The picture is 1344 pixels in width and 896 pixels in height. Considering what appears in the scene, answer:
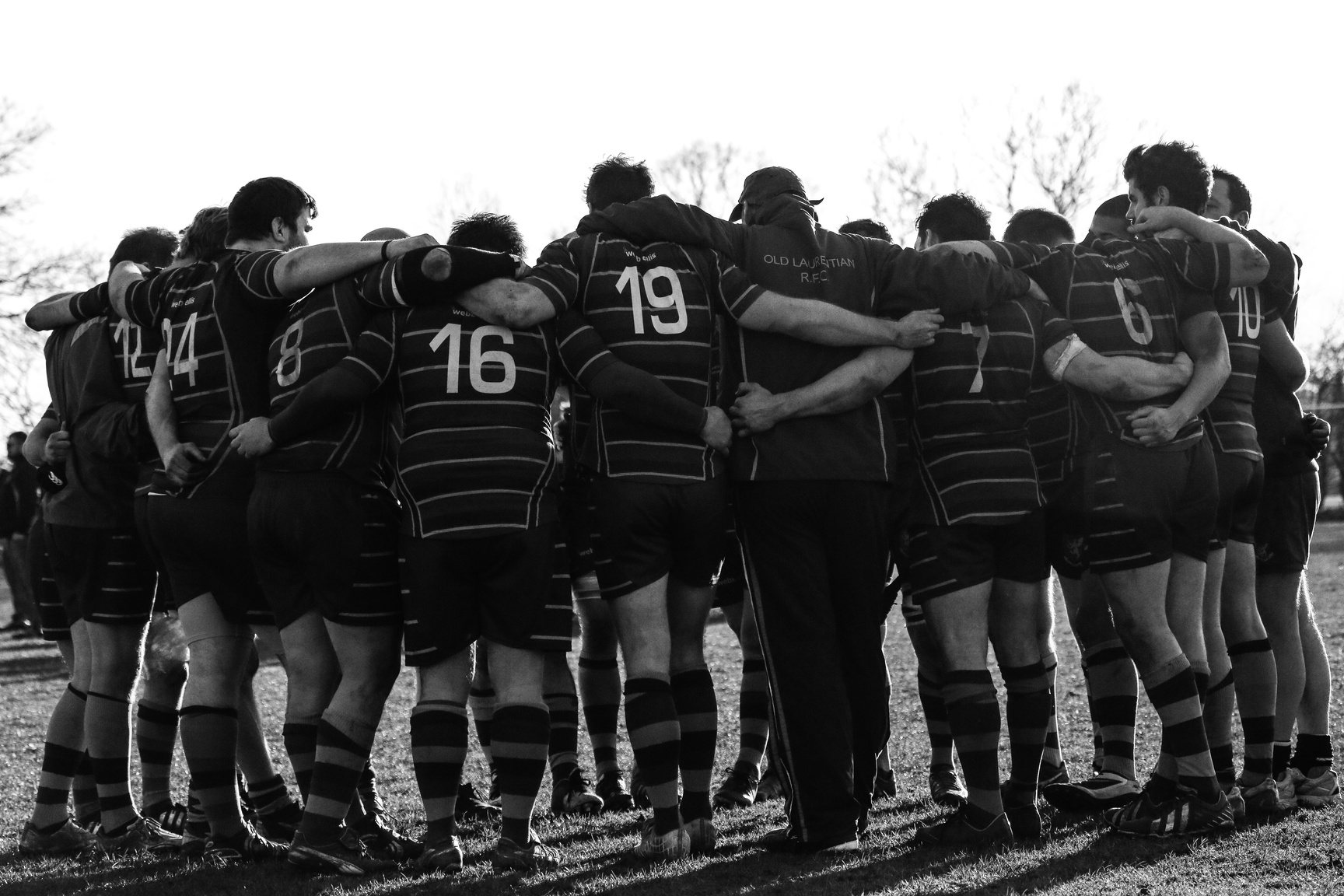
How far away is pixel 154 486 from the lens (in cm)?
520

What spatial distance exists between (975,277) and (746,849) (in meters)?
2.12

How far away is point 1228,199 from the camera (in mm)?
Result: 6133

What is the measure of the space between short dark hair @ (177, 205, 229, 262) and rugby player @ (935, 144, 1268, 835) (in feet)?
9.27

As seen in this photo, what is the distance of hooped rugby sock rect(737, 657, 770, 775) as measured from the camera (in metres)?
6.24

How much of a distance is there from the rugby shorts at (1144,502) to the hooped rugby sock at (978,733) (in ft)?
2.08

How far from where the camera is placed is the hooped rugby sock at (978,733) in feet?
15.8

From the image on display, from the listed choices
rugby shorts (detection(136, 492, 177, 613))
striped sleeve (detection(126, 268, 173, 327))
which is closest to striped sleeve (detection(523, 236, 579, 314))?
striped sleeve (detection(126, 268, 173, 327))

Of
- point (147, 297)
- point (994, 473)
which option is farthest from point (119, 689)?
point (994, 473)

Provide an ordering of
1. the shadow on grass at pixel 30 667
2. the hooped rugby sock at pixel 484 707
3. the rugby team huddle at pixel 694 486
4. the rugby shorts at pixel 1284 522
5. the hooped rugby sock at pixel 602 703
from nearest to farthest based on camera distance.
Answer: the rugby team huddle at pixel 694 486 → the rugby shorts at pixel 1284 522 → the hooped rugby sock at pixel 602 703 → the hooped rugby sock at pixel 484 707 → the shadow on grass at pixel 30 667

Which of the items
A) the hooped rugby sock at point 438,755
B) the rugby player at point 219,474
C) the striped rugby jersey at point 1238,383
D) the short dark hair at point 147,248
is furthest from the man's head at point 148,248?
the striped rugby jersey at point 1238,383

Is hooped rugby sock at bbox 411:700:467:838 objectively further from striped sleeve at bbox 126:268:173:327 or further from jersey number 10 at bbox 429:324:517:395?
striped sleeve at bbox 126:268:173:327

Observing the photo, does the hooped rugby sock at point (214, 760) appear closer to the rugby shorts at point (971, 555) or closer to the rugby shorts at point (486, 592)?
the rugby shorts at point (486, 592)

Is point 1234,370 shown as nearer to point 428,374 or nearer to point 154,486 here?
point 428,374

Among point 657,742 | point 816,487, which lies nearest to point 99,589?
point 657,742
